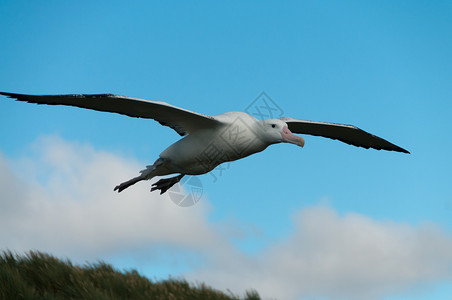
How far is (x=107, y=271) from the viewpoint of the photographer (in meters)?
7.98

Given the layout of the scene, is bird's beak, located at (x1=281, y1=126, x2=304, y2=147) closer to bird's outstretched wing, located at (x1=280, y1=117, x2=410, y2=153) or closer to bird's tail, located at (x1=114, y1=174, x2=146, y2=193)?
bird's outstretched wing, located at (x1=280, y1=117, x2=410, y2=153)

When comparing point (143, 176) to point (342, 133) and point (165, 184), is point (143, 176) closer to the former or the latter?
point (165, 184)

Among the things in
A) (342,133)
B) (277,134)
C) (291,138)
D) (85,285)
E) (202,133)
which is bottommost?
(85,285)

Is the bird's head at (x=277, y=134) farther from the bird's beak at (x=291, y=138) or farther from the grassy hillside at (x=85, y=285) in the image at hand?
the grassy hillside at (x=85, y=285)

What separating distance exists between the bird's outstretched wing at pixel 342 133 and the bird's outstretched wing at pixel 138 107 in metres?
1.71

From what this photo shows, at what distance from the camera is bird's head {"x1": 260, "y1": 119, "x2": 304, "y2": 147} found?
28.1ft

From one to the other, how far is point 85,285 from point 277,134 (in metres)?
3.61

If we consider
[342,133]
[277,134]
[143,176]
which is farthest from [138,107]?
[342,133]

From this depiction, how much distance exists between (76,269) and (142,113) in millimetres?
2563

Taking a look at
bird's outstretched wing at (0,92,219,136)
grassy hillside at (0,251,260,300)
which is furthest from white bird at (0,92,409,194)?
grassy hillside at (0,251,260,300)

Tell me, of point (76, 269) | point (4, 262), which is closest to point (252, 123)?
point (76, 269)

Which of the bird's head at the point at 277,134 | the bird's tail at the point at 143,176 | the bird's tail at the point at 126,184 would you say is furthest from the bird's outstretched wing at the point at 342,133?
the bird's tail at the point at 126,184

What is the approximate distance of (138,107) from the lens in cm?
835

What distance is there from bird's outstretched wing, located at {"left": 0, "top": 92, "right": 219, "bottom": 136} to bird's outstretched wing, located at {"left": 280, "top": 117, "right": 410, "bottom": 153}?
5.60 ft
